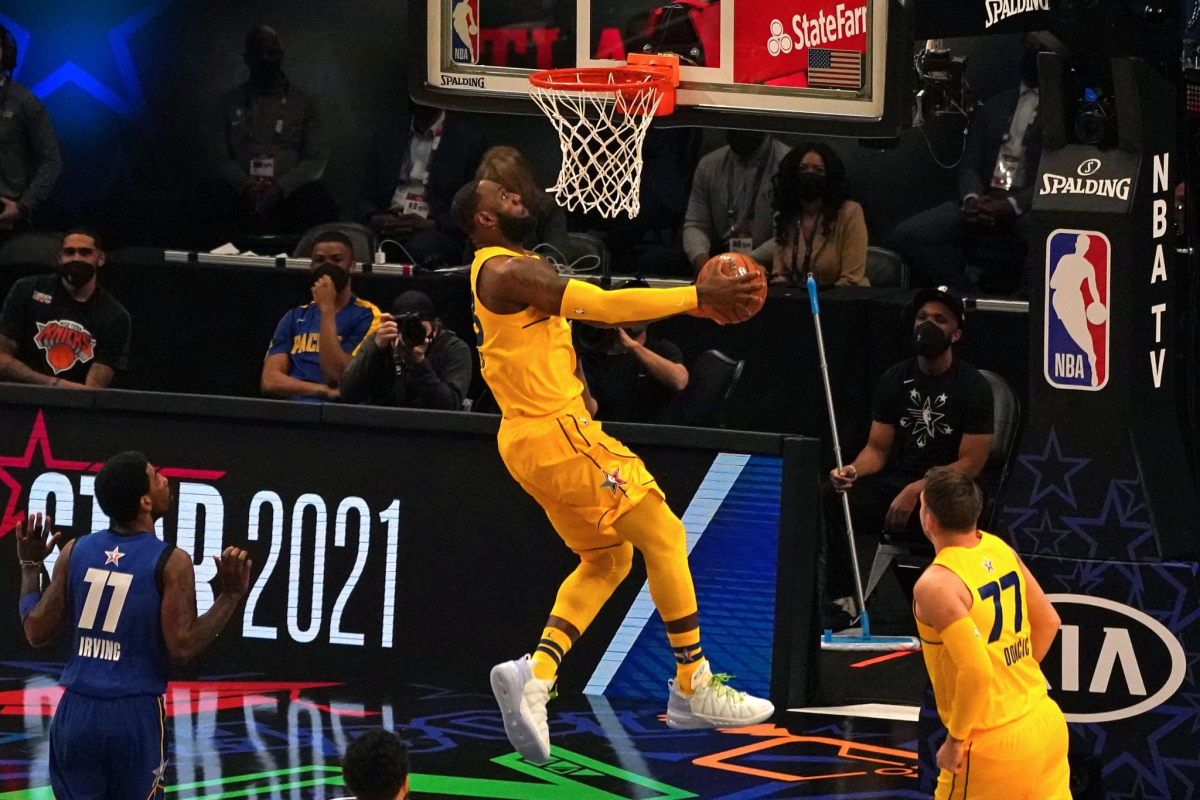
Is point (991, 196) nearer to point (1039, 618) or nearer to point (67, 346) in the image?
point (67, 346)

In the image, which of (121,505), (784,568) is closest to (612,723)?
(784,568)

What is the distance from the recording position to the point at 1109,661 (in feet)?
24.3

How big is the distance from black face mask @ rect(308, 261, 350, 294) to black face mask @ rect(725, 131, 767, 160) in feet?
11.4

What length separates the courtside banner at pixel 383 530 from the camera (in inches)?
364

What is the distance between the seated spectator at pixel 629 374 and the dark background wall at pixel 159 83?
6257 mm

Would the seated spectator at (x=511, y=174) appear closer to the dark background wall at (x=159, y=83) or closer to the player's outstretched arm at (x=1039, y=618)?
the player's outstretched arm at (x=1039, y=618)

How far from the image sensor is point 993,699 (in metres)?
6.21

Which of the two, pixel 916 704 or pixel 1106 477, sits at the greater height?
pixel 1106 477

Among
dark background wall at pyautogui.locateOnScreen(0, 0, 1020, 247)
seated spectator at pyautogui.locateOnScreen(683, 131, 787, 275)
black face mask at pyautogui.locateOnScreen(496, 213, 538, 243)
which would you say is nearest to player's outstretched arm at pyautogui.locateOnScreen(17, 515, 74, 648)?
black face mask at pyautogui.locateOnScreen(496, 213, 538, 243)

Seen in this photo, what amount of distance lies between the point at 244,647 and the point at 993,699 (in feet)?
16.0

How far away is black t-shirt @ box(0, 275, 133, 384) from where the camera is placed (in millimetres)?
10953

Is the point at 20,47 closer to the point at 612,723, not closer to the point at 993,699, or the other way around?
the point at 612,723

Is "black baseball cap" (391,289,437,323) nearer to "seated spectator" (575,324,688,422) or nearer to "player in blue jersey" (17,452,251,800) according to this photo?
"seated spectator" (575,324,688,422)

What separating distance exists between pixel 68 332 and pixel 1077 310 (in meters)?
6.31
